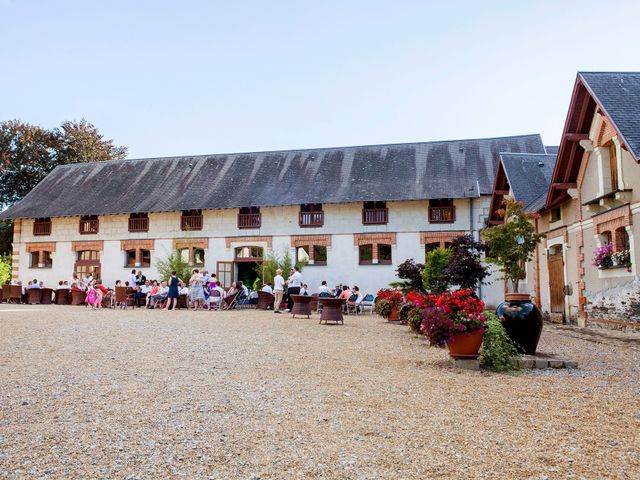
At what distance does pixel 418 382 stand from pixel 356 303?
13.6m

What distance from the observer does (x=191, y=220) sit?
2594 cm

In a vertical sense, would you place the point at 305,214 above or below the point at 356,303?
above

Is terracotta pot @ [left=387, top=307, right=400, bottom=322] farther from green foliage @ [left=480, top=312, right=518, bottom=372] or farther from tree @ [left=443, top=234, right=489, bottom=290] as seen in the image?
green foliage @ [left=480, top=312, right=518, bottom=372]

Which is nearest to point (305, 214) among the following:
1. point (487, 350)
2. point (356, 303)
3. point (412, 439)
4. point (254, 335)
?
point (356, 303)

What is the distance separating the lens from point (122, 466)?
3463mm

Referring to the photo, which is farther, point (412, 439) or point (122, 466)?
point (412, 439)

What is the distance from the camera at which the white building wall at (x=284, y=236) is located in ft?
77.4

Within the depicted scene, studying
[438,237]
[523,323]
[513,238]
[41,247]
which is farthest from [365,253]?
[523,323]

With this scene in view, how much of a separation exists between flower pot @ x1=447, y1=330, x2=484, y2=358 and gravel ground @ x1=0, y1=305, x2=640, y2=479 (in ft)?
1.08

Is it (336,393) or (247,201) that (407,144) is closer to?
(247,201)

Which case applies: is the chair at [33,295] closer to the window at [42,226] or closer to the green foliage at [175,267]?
the green foliage at [175,267]

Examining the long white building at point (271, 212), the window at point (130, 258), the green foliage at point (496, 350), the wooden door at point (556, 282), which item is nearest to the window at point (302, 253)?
the long white building at point (271, 212)

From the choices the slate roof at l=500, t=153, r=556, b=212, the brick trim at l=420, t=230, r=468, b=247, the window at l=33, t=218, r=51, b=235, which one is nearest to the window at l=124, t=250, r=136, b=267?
the window at l=33, t=218, r=51, b=235

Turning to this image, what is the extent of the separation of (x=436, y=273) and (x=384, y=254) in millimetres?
9221
